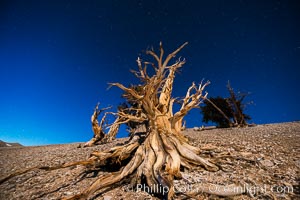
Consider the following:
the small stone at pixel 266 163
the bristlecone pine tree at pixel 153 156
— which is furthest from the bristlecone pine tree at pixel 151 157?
the small stone at pixel 266 163

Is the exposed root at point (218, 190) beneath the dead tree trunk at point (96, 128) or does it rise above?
beneath

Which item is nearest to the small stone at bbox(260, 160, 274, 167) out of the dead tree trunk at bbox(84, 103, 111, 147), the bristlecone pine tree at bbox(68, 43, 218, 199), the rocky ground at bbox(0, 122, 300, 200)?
the rocky ground at bbox(0, 122, 300, 200)

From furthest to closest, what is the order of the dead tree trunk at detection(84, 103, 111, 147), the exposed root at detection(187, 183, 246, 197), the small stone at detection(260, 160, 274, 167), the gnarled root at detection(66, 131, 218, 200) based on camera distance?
1. the dead tree trunk at detection(84, 103, 111, 147)
2. the small stone at detection(260, 160, 274, 167)
3. the gnarled root at detection(66, 131, 218, 200)
4. the exposed root at detection(187, 183, 246, 197)

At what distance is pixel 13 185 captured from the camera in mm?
5020

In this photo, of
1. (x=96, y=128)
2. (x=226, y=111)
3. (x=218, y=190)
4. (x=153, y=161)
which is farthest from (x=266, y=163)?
(x=226, y=111)

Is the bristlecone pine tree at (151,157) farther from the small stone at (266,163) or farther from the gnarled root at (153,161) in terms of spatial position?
the small stone at (266,163)

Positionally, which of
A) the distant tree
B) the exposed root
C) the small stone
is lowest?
the exposed root

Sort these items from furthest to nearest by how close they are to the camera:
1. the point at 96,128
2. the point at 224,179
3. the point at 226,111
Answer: the point at 226,111 < the point at 96,128 < the point at 224,179

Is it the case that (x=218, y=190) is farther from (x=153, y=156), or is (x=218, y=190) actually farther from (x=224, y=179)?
(x=153, y=156)

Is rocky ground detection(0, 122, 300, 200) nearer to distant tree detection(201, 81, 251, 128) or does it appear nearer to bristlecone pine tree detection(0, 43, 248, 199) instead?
bristlecone pine tree detection(0, 43, 248, 199)

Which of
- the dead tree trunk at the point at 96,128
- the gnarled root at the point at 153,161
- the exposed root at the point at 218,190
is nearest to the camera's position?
the exposed root at the point at 218,190

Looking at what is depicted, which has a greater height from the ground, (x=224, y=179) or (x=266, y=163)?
(x=266, y=163)

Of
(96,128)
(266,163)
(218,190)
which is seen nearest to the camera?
(218,190)

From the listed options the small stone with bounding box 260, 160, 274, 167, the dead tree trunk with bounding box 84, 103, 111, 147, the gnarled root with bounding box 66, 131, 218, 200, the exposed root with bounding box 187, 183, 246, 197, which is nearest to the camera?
the exposed root with bounding box 187, 183, 246, 197
